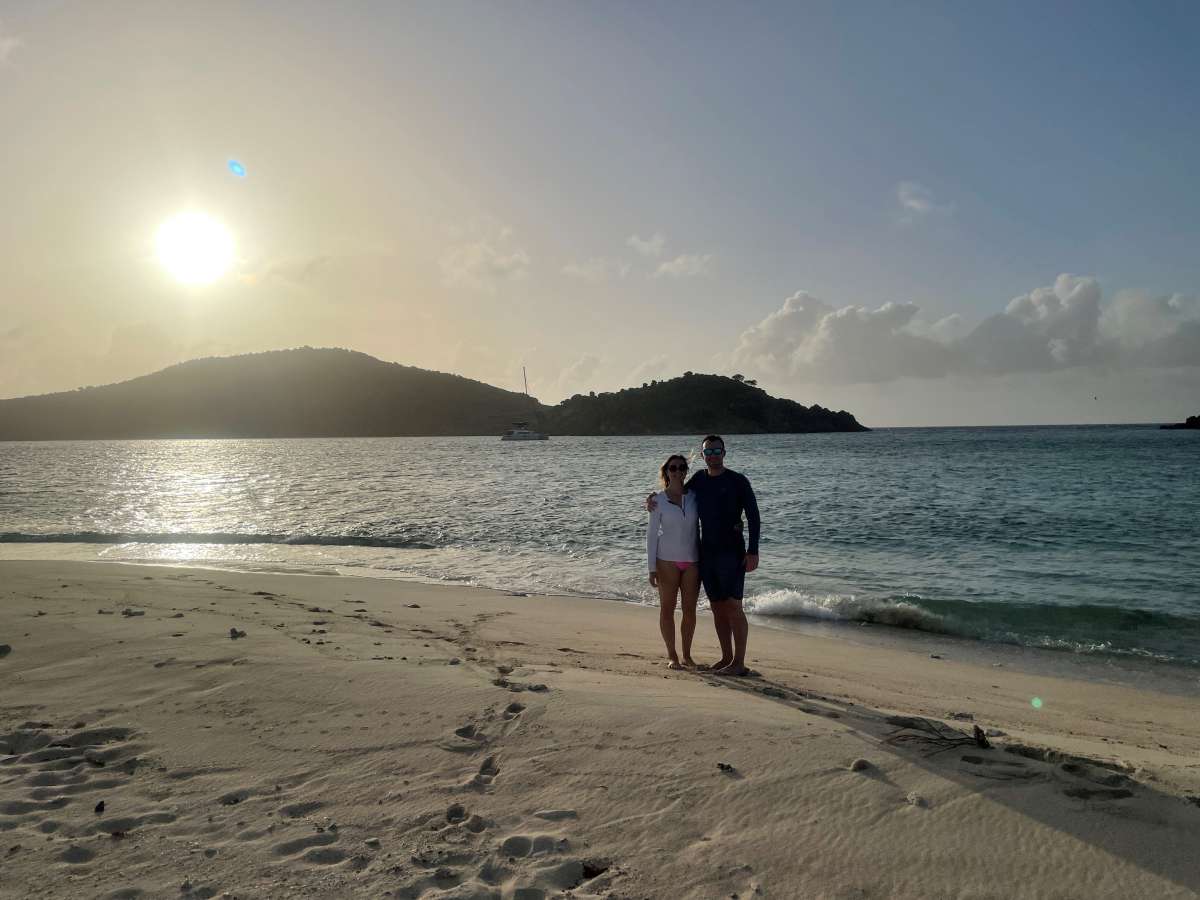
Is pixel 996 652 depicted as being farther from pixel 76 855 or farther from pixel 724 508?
pixel 76 855

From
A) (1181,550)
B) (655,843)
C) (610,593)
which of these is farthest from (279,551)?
(1181,550)

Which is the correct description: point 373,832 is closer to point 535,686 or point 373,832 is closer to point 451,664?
point 535,686

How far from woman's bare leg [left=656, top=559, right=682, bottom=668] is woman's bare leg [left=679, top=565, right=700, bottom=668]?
8 centimetres

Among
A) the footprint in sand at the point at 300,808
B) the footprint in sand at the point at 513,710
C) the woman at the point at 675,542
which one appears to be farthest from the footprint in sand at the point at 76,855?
the woman at the point at 675,542

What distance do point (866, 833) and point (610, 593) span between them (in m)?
9.45

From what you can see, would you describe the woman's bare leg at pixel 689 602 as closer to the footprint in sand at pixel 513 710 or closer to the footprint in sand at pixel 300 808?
the footprint in sand at pixel 513 710

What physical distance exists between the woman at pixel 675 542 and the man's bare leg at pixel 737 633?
0.35 meters

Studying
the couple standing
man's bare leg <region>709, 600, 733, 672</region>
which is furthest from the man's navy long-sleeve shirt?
man's bare leg <region>709, 600, 733, 672</region>

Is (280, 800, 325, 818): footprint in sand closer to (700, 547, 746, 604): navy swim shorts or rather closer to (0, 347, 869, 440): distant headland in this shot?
(700, 547, 746, 604): navy swim shorts

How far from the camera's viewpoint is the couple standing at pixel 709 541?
22.0ft

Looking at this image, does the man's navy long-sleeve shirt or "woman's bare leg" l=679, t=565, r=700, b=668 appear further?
"woman's bare leg" l=679, t=565, r=700, b=668

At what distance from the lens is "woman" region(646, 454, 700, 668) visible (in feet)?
22.5

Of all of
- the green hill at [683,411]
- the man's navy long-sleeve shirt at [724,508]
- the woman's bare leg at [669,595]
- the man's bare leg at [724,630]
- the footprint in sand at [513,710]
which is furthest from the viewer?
the green hill at [683,411]

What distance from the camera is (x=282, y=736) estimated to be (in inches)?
184
